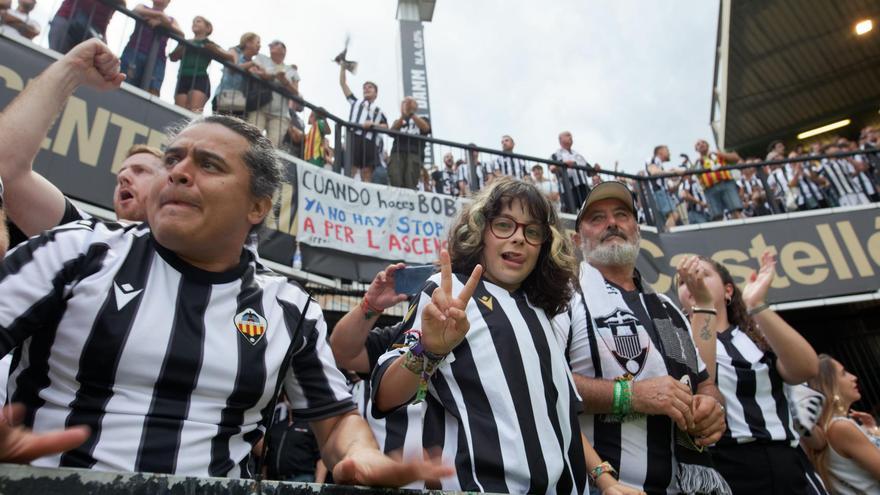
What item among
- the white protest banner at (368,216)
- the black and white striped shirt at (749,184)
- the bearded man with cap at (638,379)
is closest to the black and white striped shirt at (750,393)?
the bearded man with cap at (638,379)

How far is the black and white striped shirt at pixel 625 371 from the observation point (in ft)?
6.97

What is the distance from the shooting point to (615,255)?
2.72 meters

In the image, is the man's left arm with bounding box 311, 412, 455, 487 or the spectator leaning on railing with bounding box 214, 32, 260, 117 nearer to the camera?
the man's left arm with bounding box 311, 412, 455, 487

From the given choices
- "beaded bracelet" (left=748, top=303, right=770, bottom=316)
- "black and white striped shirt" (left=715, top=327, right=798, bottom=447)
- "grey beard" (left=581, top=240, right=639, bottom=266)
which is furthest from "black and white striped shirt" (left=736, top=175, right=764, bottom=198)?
"grey beard" (left=581, top=240, right=639, bottom=266)

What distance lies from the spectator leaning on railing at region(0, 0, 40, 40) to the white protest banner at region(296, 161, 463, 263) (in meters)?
2.76

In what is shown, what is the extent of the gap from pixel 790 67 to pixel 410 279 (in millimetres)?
15848

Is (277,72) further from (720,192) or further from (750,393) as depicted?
(720,192)

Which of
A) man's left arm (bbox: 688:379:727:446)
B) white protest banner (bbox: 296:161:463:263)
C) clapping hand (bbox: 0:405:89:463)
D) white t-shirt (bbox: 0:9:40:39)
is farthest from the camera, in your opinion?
white protest banner (bbox: 296:161:463:263)

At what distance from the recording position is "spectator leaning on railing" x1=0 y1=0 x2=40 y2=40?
4.99 m

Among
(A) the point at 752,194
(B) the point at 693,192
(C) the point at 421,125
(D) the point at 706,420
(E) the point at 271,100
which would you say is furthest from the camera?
(A) the point at 752,194

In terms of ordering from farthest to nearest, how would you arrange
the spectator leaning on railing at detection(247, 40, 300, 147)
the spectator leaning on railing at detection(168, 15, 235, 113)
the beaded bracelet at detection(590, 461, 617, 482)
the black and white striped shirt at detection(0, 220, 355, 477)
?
the spectator leaning on railing at detection(247, 40, 300, 147) → the spectator leaning on railing at detection(168, 15, 235, 113) → the beaded bracelet at detection(590, 461, 617, 482) → the black and white striped shirt at detection(0, 220, 355, 477)

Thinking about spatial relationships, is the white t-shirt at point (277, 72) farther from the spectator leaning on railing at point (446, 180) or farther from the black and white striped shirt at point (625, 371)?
the black and white striped shirt at point (625, 371)

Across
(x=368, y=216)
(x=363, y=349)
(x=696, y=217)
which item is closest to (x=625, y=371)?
(x=363, y=349)

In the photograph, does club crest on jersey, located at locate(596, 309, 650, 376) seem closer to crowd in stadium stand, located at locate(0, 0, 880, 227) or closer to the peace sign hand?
the peace sign hand
